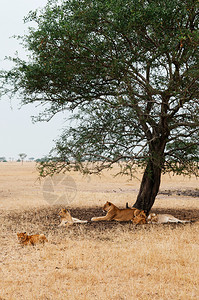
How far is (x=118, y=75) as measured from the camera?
40.6 ft

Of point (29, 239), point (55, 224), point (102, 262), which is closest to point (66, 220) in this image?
point (55, 224)

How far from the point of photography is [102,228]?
13.0 m

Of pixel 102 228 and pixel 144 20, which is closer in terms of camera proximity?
pixel 144 20

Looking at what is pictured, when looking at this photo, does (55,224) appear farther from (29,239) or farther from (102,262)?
(102,262)

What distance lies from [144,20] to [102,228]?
24.6 feet

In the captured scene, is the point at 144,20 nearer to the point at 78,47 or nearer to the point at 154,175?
the point at 78,47

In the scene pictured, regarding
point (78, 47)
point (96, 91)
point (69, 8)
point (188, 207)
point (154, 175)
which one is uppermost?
point (69, 8)

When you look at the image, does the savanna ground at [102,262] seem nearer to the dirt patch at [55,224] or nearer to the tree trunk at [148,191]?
the dirt patch at [55,224]

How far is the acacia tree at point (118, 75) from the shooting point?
11.5 m

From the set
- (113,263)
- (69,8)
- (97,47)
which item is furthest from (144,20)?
(113,263)

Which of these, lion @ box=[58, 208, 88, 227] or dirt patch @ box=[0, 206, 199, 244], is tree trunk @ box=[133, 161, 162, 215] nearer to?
dirt patch @ box=[0, 206, 199, 244]

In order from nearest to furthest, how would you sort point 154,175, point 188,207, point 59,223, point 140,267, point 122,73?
1. point 140,267
2. point 122,73
3. point 59,223
4. point 154,175
5. point 188,207

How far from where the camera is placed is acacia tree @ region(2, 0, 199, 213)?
11.5 meters

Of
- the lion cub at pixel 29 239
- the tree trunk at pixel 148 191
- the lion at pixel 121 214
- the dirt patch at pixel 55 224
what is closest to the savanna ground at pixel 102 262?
the dirt patch at pixel 55 224
